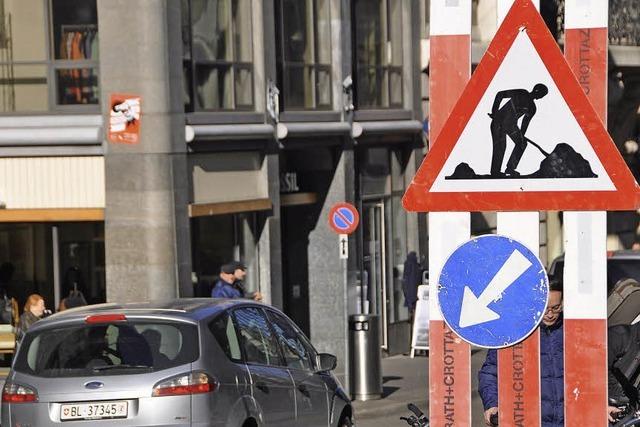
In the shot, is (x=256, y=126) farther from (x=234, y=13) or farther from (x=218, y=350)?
(x=218, y=350)

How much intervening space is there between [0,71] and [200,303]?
8.95m

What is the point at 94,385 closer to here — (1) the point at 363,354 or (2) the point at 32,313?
(2) the point at 32,313

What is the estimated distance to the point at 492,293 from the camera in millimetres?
6059

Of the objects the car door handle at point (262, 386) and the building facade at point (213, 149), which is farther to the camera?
the building facade at point (213, 149)

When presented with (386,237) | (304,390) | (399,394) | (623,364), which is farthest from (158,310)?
(386,237)

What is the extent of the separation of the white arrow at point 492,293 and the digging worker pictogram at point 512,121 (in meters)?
0.34

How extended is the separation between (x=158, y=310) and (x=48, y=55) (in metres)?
9.23

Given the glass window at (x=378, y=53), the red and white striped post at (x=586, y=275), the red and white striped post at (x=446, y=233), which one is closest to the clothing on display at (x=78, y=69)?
the glass window at (x=378, y=53)

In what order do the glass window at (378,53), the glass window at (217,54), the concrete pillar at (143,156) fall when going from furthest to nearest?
the glass window at (378,53), the glass window at (217,54), the concrete pillar at (143,156)

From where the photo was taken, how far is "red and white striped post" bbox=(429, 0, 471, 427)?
6.37 metres

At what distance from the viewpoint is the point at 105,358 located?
10383 mm

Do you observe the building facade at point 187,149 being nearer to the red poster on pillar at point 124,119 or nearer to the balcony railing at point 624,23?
the red poster on pillar at point 124,119

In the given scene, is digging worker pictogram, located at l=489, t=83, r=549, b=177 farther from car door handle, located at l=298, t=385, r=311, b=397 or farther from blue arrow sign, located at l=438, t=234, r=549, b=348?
car door handle, located at l=298, t=385, r=311, b=397

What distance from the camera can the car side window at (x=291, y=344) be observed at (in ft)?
38.5
